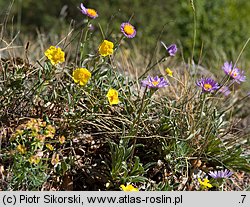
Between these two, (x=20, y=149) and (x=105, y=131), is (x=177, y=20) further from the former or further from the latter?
(x=20, y=149)

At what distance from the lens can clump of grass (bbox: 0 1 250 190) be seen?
2.39 meters

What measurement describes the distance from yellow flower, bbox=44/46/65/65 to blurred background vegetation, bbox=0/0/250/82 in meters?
3.35

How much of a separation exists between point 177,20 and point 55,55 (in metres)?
4.26

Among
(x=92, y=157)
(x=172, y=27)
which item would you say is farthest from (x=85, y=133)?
(x=172, y=27)

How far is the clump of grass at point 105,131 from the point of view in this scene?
2389 millimetres

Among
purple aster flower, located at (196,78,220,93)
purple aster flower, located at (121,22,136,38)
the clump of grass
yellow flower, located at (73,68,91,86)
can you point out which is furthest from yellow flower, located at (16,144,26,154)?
purple aster flower, located at (196,78,220,93)

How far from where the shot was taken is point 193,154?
2.65m

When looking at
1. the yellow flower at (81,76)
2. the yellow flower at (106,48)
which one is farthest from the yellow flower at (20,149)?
the yellow flower at (106,48)

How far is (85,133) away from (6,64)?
470mm

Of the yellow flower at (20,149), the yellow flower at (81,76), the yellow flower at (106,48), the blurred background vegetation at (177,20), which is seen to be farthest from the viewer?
the blurred background vegetation at (177,20)

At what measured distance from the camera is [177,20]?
6496 millimetres

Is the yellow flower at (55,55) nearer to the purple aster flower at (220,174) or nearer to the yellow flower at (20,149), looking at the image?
the yellow flower at (20,149)

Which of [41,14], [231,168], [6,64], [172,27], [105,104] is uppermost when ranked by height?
[41,14]

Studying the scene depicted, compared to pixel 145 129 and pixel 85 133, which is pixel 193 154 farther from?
pixel 85 133
